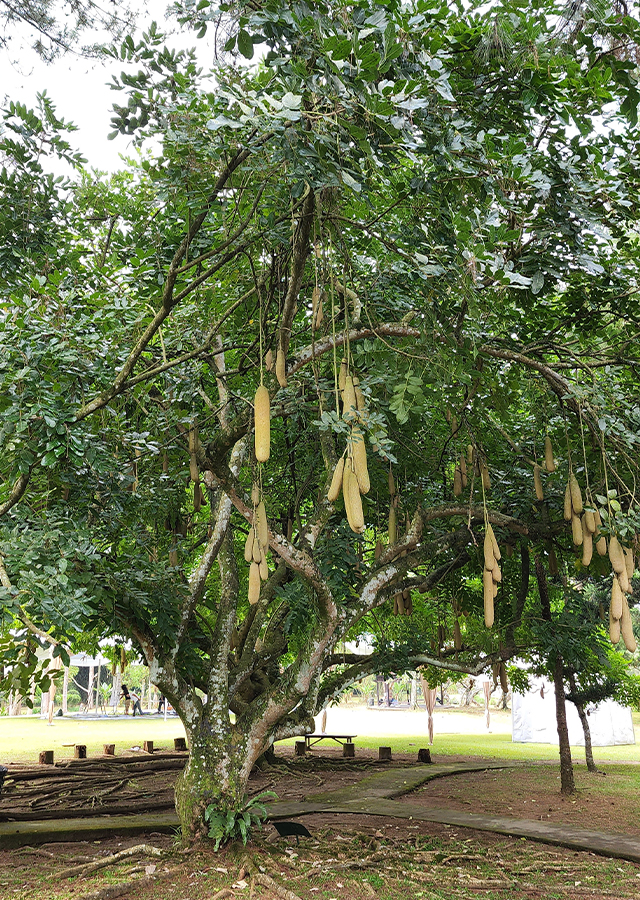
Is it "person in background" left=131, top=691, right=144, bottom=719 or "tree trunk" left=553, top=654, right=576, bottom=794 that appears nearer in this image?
"tree trunk" left=553, top=654, right=576, bottom=794

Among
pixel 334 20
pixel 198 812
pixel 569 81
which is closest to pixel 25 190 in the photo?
pixel 334 20

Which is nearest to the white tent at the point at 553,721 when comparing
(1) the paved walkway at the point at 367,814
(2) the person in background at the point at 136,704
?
(1) the paved walkway at the point at 367,814

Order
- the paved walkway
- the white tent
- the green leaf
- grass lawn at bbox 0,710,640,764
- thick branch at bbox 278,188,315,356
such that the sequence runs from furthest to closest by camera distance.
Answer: the white tent → grass lawn at bbox 0,710,640,764 → the paved walkway → thick branch at bbox 278,188,315,356 → the green leaf

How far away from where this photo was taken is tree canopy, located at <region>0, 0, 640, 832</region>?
3.05 metres

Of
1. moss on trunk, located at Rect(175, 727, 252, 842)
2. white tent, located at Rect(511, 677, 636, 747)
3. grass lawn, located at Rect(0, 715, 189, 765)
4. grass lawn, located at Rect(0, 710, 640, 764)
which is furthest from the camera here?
white tent, located at Rect(511, 677, 636, 747)

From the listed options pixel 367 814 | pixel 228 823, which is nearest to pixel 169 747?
pixel 367 814

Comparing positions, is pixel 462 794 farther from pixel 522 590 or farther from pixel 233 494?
pixel 233 494

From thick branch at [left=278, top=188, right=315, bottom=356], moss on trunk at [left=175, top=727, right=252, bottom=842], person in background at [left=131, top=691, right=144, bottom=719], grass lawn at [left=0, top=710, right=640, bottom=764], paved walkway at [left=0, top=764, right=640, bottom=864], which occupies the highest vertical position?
thick branch at [left=278, top=188, right=315, bottom=356]

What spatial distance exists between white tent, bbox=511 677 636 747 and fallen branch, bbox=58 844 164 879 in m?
15.9

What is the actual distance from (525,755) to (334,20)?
1815cm

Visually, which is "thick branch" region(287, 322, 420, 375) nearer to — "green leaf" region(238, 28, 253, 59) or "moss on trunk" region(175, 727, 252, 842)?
"green leaf" region(238, 28, 253, 59)

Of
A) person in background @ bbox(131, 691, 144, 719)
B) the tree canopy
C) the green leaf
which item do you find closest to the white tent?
the tree canopy

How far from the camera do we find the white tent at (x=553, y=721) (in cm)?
2008

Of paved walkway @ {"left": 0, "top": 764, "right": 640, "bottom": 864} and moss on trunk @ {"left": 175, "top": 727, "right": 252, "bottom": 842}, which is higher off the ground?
moss on trunk @ {"left": 175, "top": 727, "right": 252, "bottom": 842}
